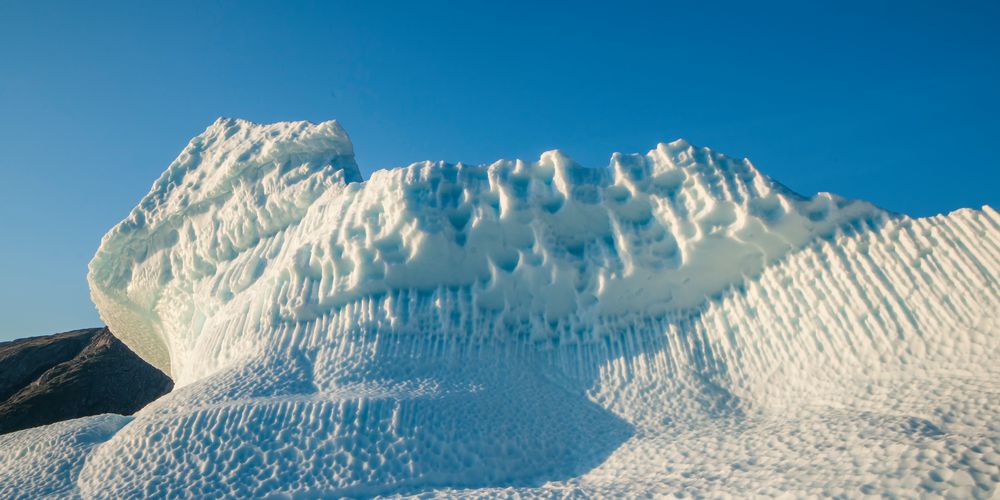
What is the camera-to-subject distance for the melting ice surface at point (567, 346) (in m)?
6.52

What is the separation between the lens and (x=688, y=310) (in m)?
9.39

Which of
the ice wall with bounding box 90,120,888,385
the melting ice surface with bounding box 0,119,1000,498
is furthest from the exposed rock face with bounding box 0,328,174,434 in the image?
the ice wall with bounding box 90,120,888,385

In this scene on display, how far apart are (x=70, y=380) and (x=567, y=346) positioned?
70.1 feet

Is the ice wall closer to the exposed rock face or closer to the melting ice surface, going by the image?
the melting ice surface

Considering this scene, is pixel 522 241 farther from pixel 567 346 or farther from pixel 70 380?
pixel 70 380

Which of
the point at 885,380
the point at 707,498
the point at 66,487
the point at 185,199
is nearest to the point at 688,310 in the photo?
the point at 885,380

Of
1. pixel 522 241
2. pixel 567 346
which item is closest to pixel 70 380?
pixel 522 241

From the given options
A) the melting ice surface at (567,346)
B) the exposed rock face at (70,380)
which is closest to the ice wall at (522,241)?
the melting ice surface at (567,346)

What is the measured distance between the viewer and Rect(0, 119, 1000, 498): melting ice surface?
Answer: 652cm

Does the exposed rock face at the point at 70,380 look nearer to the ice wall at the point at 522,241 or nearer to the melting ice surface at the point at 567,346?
the melting ice surface at the point at 567,346

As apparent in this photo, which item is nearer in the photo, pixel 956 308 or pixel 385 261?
pixel 956 308

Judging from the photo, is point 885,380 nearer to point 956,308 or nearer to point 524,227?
point 956,308

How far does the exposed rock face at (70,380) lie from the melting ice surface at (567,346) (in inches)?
543

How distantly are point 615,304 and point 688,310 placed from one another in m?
1.07
